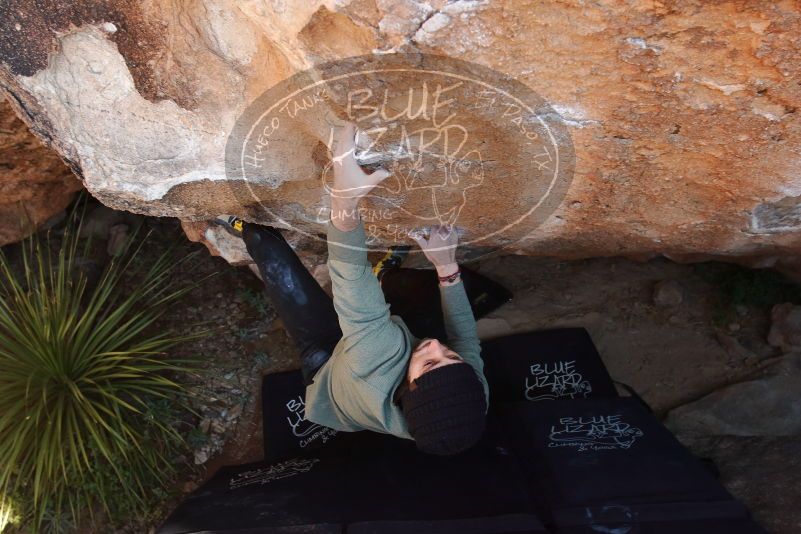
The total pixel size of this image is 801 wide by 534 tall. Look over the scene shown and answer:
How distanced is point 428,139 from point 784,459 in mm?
1485

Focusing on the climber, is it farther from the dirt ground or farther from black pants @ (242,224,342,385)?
the dirt ground

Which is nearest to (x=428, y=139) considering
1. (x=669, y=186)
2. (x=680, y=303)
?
(x=669, y=186)

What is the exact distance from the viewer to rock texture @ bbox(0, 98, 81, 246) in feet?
6.89

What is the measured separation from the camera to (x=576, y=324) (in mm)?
2475

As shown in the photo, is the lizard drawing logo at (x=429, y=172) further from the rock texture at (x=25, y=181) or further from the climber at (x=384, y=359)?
the rock texture at (x=25, y=181)

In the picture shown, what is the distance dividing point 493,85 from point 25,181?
1805 millimetres

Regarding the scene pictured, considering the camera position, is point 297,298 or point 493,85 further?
point 297,298

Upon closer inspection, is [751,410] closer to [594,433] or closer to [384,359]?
[594,433]

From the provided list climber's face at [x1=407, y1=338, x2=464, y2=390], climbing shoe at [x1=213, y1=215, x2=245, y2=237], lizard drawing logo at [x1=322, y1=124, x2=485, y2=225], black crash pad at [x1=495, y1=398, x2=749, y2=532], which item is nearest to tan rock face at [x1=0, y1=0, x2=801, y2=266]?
lizard drawing logo at [x1=322, y1=124, x2=485, y2=225]

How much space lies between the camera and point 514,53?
1.25m

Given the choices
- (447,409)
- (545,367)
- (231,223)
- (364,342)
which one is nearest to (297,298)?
(231,223)

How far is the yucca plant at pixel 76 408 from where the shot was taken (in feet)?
7.25

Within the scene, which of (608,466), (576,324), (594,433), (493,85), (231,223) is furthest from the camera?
(576,324)

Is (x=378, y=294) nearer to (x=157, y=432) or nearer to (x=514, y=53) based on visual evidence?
(x=514, y=53)
